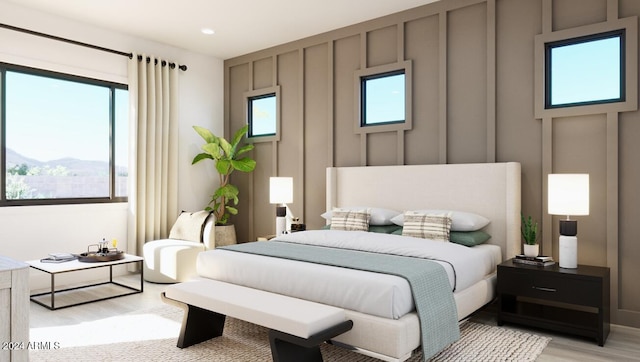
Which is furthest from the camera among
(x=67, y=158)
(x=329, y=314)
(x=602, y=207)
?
(x=67, y=158)

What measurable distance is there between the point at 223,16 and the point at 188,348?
3395mm

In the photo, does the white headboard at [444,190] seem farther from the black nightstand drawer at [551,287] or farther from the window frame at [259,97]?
the window frame at [259,97]

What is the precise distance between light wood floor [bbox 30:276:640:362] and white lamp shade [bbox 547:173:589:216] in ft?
2.99

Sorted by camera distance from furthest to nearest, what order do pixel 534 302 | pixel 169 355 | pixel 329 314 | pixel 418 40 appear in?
1. pixel 418 40
2. pixel 534 302
3. pixel 169 355
4. pixel 329 314

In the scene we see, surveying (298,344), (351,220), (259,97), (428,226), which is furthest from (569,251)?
(259,97)

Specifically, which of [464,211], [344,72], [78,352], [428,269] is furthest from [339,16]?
[78,352]

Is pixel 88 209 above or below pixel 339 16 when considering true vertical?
below

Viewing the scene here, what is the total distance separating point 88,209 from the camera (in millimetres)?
4840

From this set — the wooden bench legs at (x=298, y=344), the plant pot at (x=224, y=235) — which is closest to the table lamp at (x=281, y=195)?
the plant pot at (x=224, y=235)

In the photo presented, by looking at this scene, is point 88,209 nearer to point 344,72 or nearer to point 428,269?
point 344,72

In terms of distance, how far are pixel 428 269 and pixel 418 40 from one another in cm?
263

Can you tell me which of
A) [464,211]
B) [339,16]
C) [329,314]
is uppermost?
[339,16]

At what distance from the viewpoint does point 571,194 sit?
10.2ft

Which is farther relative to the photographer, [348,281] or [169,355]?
[169,355]
